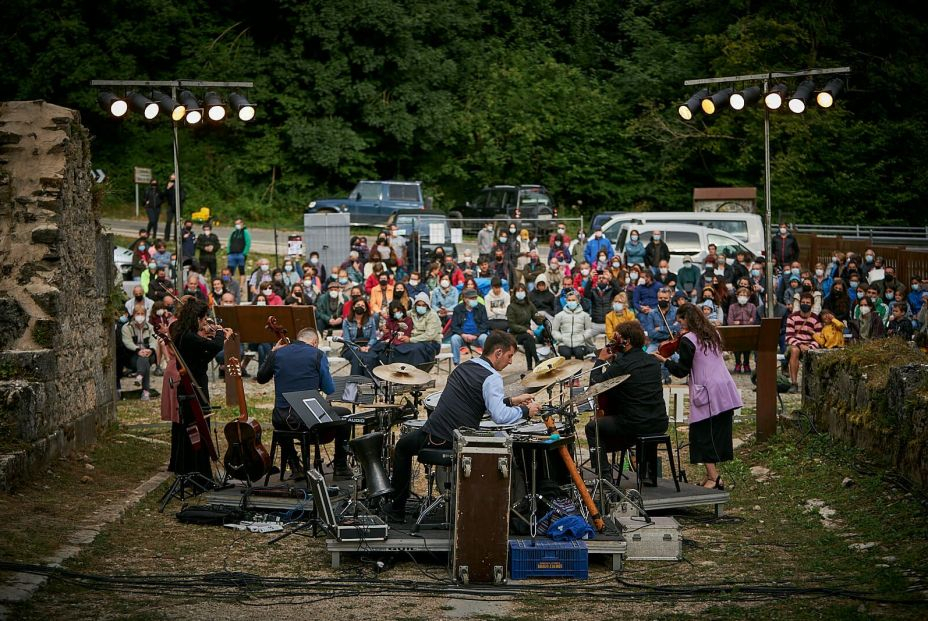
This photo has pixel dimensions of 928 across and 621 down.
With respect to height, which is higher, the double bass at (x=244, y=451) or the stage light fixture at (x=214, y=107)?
the stage light fixture at (x=214, y=107)

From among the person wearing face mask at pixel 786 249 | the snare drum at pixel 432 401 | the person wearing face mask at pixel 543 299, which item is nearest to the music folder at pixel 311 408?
the snare drum at pixel 432 401

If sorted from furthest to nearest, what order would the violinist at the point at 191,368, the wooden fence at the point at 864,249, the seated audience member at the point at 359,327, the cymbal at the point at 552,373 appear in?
1. the wooden fence at the point at 864,249
2. the seated audience member at the point at 359,327
3. the violinist at the point at 191,368
4. the cymbal at the point at 552,373

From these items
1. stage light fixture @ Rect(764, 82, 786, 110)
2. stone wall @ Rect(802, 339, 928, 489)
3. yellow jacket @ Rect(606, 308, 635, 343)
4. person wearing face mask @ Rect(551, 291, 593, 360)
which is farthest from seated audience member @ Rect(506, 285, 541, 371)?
stone wall @ Rect(802, 339, 928, 489)

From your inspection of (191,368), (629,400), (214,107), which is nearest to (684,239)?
(214,107)

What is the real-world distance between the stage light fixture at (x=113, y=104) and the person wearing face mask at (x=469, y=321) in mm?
5955

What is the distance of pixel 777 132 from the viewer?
1453 inches

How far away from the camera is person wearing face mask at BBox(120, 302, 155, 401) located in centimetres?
1659

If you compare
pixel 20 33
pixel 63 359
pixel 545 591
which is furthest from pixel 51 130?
pixel 20 33

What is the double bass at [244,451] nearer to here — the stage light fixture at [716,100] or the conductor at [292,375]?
the conductor at [292,375]

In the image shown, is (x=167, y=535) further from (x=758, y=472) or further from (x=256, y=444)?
(x=758, y=472)

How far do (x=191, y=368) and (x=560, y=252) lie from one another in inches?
578

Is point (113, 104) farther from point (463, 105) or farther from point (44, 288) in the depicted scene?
point (463, 105)

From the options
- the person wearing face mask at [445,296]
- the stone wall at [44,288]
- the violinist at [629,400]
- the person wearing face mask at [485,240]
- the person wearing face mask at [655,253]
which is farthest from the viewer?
the person wearing face mask at [485,240]

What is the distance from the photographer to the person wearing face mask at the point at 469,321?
18.6 meters
